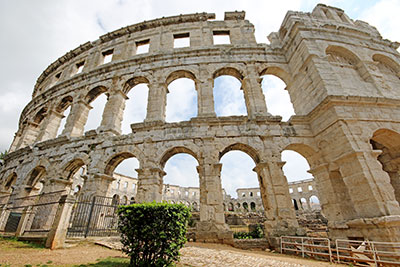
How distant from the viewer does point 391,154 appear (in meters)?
9.04

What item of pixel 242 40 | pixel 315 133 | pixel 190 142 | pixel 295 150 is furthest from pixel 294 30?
pixel 190 142

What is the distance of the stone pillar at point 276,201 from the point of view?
7117mm

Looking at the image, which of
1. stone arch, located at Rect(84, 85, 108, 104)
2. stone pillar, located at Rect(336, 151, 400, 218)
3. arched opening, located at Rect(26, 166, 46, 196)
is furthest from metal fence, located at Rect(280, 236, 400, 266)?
arched opening, located at Rect(26, 166, 46, 196)

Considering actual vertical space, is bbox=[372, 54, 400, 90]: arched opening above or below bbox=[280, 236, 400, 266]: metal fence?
above

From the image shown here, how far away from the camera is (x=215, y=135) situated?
9016 mm

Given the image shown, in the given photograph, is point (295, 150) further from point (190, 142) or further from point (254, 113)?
point (190, 142)

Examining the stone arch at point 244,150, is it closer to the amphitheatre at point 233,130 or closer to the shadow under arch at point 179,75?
the amphitheatre at point 233,130

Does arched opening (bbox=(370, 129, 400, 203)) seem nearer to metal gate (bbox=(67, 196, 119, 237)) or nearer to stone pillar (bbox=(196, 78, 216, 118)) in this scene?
stone pillar (bbox=(196, 78, 216, 118))

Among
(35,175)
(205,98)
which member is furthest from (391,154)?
(35,175)

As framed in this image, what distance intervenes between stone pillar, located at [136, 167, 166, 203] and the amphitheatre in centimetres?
5

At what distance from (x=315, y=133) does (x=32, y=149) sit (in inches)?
652

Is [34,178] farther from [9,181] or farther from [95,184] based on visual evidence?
[95,184]

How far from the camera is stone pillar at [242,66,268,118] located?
32.0ft

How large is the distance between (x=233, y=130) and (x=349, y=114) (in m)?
Result: 4.80
